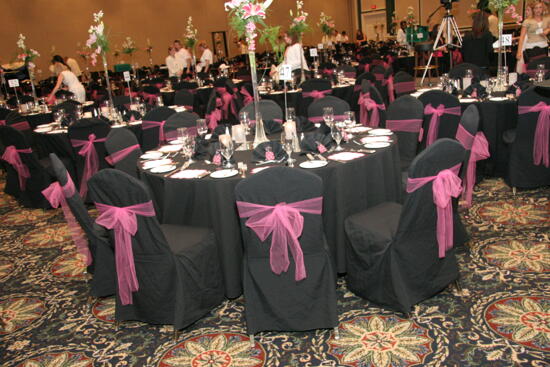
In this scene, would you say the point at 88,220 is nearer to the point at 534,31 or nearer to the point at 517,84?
the point at 517,84

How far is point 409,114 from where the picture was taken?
171 inches

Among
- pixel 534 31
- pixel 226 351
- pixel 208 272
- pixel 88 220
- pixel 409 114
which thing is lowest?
pixel 226 351

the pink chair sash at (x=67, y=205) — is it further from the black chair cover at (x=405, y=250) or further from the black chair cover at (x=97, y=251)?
the black chair cover at (x=405, y=250)

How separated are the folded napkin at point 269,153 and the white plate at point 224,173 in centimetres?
23

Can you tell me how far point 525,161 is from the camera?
456 cm

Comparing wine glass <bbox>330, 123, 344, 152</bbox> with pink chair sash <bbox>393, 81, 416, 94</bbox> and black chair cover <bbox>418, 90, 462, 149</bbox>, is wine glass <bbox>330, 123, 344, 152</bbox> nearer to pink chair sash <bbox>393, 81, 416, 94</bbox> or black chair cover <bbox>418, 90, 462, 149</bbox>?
black chair cover <bbox>418, 90, 462, 149</bbox>

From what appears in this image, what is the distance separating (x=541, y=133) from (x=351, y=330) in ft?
9.08

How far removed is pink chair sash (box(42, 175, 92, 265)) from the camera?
299 centimetres

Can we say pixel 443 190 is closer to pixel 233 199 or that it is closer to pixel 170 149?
pixel 233 199

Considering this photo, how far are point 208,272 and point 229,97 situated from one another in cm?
548

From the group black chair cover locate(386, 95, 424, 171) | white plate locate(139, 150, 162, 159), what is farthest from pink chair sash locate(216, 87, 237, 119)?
white plate locate(139, 150, 162, 159)

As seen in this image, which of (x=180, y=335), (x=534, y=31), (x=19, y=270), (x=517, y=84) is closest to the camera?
(x=180, y=335)

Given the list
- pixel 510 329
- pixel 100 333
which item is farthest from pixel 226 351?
pixel 510 329

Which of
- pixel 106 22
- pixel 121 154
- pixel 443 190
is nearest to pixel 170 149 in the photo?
pixel 121 154
